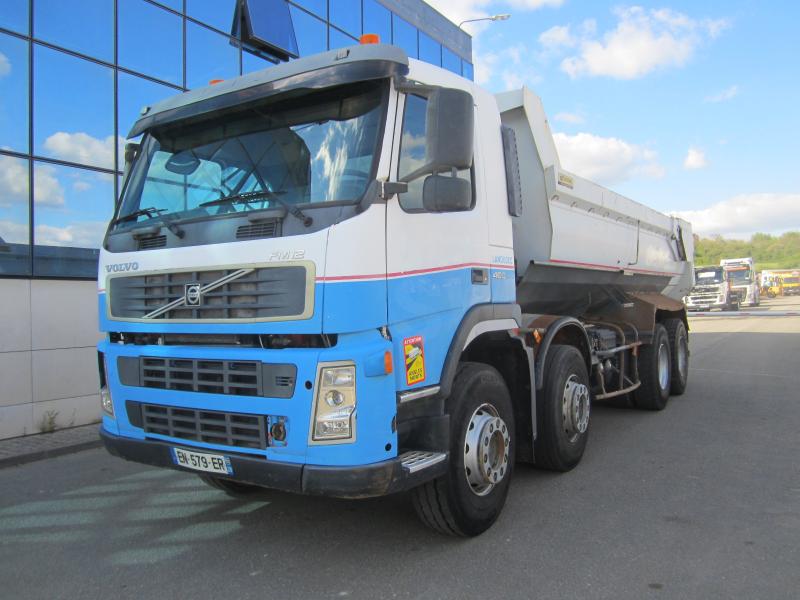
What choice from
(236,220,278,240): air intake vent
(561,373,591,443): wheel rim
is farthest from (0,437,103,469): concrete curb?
(561,373,591,443): wheel rim

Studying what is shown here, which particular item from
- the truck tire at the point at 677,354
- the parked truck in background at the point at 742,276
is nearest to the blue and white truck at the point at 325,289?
the truck tire at the point at 677,354

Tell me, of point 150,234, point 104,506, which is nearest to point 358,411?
point 150,234

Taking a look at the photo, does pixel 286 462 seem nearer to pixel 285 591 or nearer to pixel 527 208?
pixel 285 591

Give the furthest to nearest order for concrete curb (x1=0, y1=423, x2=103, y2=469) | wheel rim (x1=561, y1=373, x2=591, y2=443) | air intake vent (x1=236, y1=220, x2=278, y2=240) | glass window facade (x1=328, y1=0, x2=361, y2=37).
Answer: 1. glass window facade (x1=328, y1=0, x2=361, y2=37)
2. concrete curb (x1=0, y1=423, x2=103, y2=469)
3. wheel rim (x1=561, y1=373, x2=591, y2=443)
4. air intake vent (x1=236, y1=220, x2=278, y2=240)

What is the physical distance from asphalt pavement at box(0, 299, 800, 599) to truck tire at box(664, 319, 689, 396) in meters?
2.62

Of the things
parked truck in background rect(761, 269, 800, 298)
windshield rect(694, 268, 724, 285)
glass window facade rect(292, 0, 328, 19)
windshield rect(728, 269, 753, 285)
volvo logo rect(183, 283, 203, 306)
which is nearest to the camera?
volvo logo rect(183, 283, 203, 306)

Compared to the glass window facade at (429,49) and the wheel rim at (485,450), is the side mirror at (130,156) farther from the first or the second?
the glass window facade at (429,49)

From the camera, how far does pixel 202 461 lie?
11.1 ft

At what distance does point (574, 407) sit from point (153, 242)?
3522 mm

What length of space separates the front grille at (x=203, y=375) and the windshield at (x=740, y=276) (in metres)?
44.3

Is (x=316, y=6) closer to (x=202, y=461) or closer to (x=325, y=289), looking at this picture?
(x=325, y=289)

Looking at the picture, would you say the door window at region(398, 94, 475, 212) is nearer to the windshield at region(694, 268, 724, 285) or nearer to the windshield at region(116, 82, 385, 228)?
the windshield at region(116, 82, 385, 228)

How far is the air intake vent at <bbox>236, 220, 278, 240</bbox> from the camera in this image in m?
3.28

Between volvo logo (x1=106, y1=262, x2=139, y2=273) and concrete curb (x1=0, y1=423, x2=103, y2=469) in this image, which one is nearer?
volvo logo (x1=106, y1=262, x2=139, y2=273)
